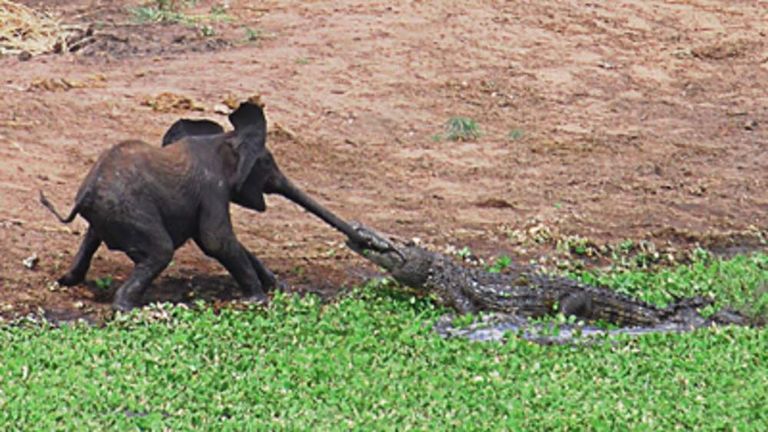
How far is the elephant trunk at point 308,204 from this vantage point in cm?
1072

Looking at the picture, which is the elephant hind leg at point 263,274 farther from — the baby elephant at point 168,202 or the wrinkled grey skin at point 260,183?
the wrinkled grey skin at point 260,183

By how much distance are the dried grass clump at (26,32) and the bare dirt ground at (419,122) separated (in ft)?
1.38

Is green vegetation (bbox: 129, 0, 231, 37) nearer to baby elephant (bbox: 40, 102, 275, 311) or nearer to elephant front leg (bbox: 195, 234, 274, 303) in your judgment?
baby elephant (bbox: 40, 102, 275, 311)

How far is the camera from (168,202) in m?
10.1

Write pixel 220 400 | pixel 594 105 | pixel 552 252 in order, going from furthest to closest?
1. pixel 594 105
2. pixel 552 252
3. pixel 220 400

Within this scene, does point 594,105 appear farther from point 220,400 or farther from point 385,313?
point 220,400

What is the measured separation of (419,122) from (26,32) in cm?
410

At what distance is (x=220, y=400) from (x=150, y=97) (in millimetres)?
6941

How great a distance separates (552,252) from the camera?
484 inches

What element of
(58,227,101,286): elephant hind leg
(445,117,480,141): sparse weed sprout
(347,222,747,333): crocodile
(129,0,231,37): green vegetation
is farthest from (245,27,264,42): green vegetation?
(58,227,101,286): elephant hind leg

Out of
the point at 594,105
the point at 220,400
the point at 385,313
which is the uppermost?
the point at 220,400

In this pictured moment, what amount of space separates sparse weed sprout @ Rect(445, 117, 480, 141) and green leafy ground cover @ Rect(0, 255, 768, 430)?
488 centimetres

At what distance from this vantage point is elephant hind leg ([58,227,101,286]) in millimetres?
10180

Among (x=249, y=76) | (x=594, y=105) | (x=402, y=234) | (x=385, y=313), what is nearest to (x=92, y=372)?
(x=385, y=313)
